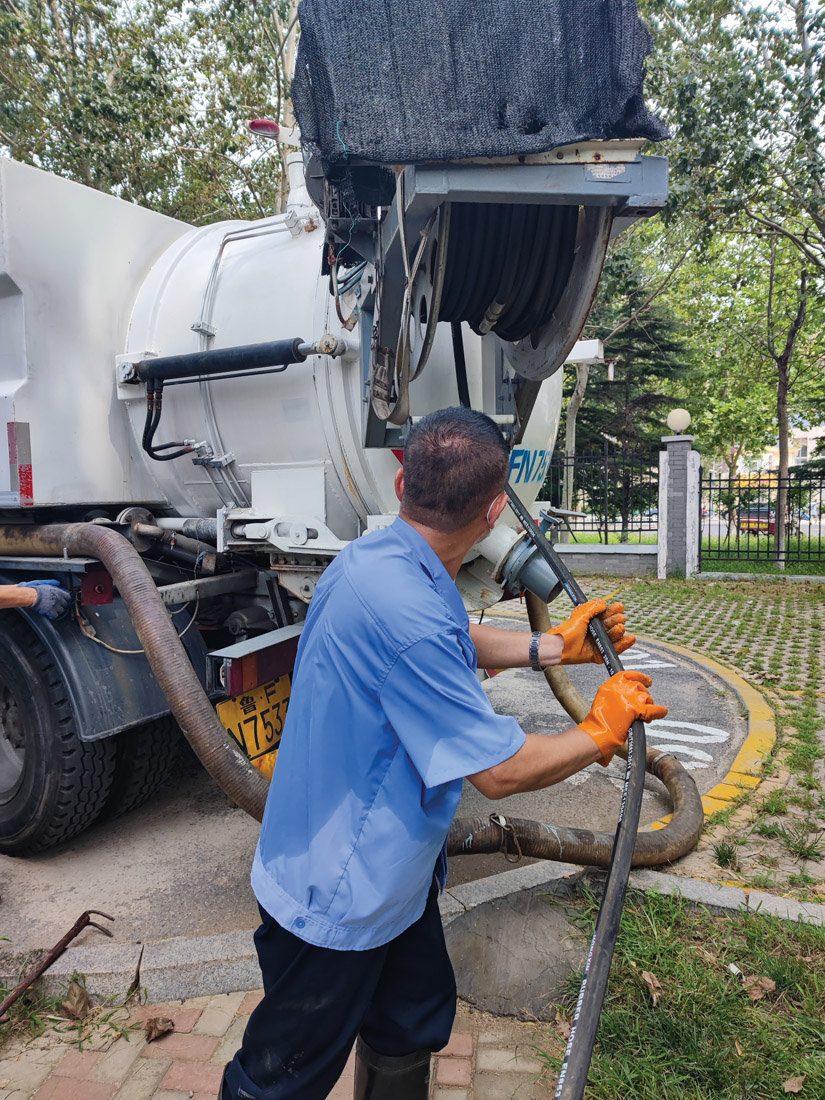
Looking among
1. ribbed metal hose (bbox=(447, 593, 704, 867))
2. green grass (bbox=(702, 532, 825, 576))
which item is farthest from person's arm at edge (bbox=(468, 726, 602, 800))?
green grass (bbox=(702, 532, 825, 576))

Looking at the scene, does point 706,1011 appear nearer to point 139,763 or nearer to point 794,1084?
point 794,1084

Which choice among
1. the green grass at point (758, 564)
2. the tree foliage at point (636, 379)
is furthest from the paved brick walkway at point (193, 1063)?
the tree foliage at point (636, 379)

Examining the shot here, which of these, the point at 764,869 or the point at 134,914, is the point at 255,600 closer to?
the point at 134,914

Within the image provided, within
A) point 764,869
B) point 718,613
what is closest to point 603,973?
point 764,869

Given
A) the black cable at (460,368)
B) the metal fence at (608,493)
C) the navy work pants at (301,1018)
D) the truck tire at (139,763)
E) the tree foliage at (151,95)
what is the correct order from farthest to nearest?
the metal fence at (608,493) → the tree foliage at (151,95) → the truck tire at (139,763) → the black cable at (460,368) → the navy work pants at (301,1018)

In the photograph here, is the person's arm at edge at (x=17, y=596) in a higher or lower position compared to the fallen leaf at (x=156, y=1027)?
higher

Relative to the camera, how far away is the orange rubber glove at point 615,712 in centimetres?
158

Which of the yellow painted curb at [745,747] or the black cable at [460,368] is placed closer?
the black cable at [460,368]

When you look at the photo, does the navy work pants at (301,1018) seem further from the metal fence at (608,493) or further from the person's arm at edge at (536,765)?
the metal fence at (608,493)

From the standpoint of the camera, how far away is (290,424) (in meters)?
3.08

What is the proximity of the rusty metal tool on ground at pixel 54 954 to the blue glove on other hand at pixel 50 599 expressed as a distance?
44.3 inches

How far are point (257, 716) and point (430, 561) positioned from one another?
1814 millimetres

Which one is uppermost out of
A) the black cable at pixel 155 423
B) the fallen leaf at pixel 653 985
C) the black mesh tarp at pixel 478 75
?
the black mesh tarp at pixel 478 75

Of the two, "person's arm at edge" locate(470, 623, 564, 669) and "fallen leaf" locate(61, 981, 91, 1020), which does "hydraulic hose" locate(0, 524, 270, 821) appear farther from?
"person's arm at edge" locate(470, 623, 564, 669)
